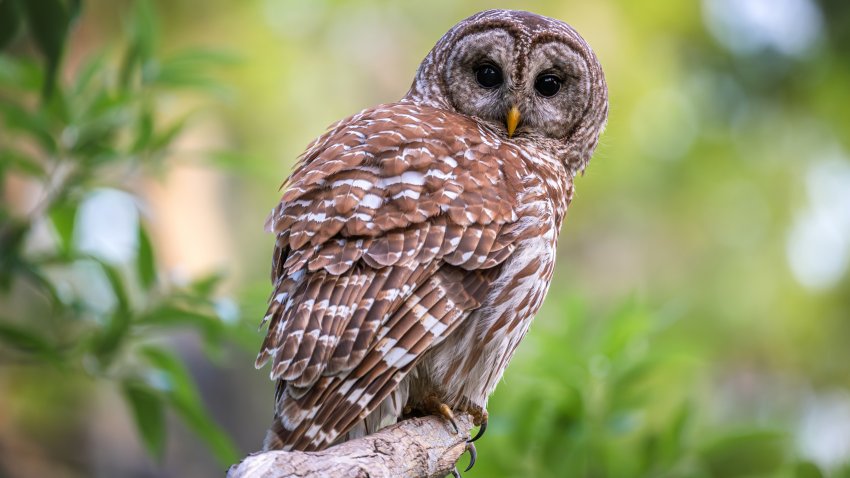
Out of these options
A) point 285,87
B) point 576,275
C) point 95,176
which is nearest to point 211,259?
point 285,87

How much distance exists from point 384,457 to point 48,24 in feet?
3.62

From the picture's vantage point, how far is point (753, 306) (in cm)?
896

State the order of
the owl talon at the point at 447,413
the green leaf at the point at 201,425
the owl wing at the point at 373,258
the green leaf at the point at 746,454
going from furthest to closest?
the green leaf at the point at 746,454 < the green leaf at the point at 201,425 < the owl talon at the point at 447,413 < the owl wing at the point at 373,258

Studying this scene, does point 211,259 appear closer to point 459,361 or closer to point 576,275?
point 576,275

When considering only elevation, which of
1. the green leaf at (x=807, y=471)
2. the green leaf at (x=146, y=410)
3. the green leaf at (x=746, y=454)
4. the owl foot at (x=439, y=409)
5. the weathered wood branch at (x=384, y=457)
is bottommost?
the green leaf at (x=146, y=410)

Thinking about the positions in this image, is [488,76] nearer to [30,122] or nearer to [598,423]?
[598,423]

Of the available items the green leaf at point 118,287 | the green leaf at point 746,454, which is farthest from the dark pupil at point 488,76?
the green leaf at point 746,454

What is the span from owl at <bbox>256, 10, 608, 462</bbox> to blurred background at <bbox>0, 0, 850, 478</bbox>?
597 mm

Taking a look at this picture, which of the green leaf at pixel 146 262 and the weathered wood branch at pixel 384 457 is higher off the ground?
the weathered wood branch at pixel 384 457

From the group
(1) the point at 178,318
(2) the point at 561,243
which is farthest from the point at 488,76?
(2) the point at 561,243

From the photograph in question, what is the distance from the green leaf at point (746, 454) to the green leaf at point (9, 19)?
2572mm

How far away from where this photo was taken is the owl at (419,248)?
213 centimetres

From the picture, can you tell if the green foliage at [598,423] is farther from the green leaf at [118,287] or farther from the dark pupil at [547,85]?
the green leaf at [118,287]

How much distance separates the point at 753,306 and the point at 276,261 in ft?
24.5
